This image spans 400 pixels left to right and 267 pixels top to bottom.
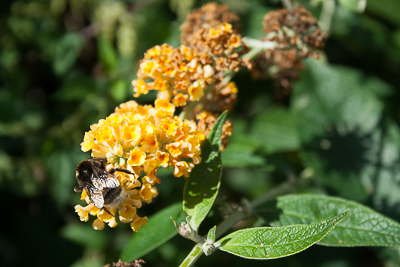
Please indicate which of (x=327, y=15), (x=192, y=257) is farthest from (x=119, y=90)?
(x=327, y=15)

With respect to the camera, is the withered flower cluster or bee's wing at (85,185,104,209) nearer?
bee's wing at (85,185,104,209)

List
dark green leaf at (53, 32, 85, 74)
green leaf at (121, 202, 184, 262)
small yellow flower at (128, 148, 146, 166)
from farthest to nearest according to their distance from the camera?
1. dark green leaf at (53, 32, 85, 74)
2. green leaf at (121, 202, 184, 262)
3. small yellow flower at (128, 148, 146, 166)

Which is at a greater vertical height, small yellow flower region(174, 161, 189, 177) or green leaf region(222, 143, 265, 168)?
small yellow flower region(174, 161, 189, 177)

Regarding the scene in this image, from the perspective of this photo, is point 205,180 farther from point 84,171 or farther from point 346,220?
point 346,220

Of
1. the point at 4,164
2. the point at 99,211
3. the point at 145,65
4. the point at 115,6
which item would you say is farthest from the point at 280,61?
the point at 4,164

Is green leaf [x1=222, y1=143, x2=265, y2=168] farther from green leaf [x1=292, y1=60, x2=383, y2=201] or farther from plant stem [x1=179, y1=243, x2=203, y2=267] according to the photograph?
plant stem [x1=179, y1=243, x2=203, y2=267]

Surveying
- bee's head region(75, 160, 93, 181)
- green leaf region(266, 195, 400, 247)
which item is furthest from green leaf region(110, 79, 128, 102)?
green leaf region(266, 195, 400, 247)

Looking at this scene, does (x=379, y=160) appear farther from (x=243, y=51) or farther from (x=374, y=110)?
(x=243, y=51)
